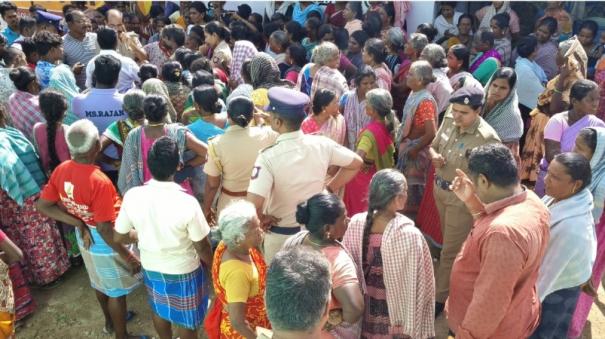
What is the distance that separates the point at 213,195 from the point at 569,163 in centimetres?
227

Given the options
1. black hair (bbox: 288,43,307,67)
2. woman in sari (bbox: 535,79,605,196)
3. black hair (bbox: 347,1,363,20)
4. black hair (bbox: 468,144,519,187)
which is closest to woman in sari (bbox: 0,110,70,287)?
black hair (bbox: 288,43,307,67)

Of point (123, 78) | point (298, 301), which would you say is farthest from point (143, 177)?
point (298, 301)

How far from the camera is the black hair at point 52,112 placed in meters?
3.46

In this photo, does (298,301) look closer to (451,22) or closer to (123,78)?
(123,78)

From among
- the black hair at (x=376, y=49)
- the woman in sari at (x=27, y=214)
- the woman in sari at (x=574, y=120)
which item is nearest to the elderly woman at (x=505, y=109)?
Answer: the woman in sari at (x=574, y=120)

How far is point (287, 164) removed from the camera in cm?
266

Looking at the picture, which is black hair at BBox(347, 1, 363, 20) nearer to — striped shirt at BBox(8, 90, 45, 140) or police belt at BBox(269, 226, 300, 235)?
striped shirt at BBox(8, 90, 45, 140)

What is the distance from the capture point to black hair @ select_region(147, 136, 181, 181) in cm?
252

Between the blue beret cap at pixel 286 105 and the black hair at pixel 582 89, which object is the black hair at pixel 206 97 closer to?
the blue beret cap at pixel 286 105

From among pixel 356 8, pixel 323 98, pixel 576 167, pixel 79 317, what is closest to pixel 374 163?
pixel 323 98

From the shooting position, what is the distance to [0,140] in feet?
11.0

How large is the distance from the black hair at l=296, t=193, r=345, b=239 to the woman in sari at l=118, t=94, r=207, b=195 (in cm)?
150

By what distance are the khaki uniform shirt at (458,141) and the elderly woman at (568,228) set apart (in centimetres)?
73

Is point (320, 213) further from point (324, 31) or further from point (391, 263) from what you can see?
point (324, 31)
